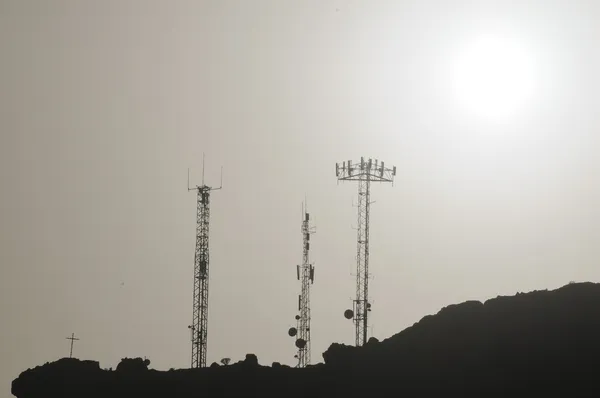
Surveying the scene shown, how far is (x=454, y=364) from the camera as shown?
2349 inches

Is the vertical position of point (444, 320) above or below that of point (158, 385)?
above

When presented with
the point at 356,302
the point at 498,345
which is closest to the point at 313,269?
the point at 356,302

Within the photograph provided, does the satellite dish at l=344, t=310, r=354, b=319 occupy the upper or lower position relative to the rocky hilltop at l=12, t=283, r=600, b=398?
upper

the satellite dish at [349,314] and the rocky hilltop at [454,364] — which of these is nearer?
the rocky hilltop at [454,364]

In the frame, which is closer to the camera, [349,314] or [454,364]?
[454,364]

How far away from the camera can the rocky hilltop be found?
56719 millimetres

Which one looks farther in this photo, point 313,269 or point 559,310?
point 313,269

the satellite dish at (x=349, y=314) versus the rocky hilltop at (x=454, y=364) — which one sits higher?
the satellite dish at (x=349, y=314)

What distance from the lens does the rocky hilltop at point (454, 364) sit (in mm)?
56719

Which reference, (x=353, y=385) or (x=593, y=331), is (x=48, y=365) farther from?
(x=593, y=331)

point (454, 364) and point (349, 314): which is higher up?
point (349, 314)

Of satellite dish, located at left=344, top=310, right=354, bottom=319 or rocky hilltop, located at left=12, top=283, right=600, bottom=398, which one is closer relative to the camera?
rocky hilltop, located at left=12, top=283, right=600, bottom=398

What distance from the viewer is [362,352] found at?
64688 millimetres

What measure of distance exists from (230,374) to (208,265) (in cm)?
1209
